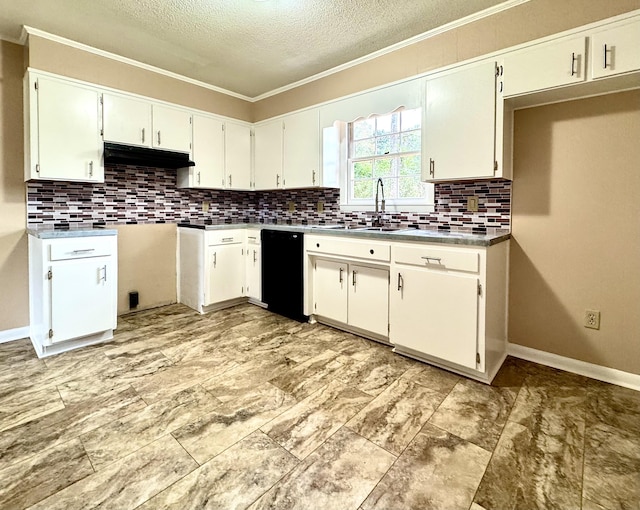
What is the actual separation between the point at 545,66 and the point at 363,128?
172 cm

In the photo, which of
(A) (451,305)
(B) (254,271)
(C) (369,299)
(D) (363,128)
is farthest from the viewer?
(B) (254,271)

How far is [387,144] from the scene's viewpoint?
3344 mm

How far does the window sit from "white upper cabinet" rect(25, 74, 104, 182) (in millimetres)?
2362

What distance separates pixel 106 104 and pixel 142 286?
5.81 ft

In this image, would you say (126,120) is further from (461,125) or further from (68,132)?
(461,125)

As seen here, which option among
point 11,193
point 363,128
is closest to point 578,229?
point 363,128

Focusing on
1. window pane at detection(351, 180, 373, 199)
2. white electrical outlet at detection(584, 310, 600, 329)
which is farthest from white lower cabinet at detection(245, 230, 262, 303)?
white electrical outlet at detection(584, 310, 600, 329)

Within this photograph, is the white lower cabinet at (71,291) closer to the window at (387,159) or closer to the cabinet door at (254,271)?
the cabinet door at (254,271)

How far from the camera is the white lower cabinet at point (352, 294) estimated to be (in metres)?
2.73

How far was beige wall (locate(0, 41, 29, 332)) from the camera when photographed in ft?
9.23

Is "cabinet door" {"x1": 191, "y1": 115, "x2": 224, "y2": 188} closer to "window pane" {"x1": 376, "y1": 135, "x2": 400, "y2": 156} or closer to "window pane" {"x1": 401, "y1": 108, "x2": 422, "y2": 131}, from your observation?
"window pane" {"x1": 376, "y1": 135, "x2": 400, "y2": 156}

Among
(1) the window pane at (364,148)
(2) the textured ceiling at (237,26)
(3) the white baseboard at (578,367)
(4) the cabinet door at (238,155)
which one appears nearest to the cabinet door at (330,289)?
(1) the window pane at (364,148)

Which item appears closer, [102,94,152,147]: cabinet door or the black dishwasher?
[102,94,152,147]: cabinet door

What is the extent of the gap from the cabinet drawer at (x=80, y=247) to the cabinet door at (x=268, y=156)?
1820 millimetres
